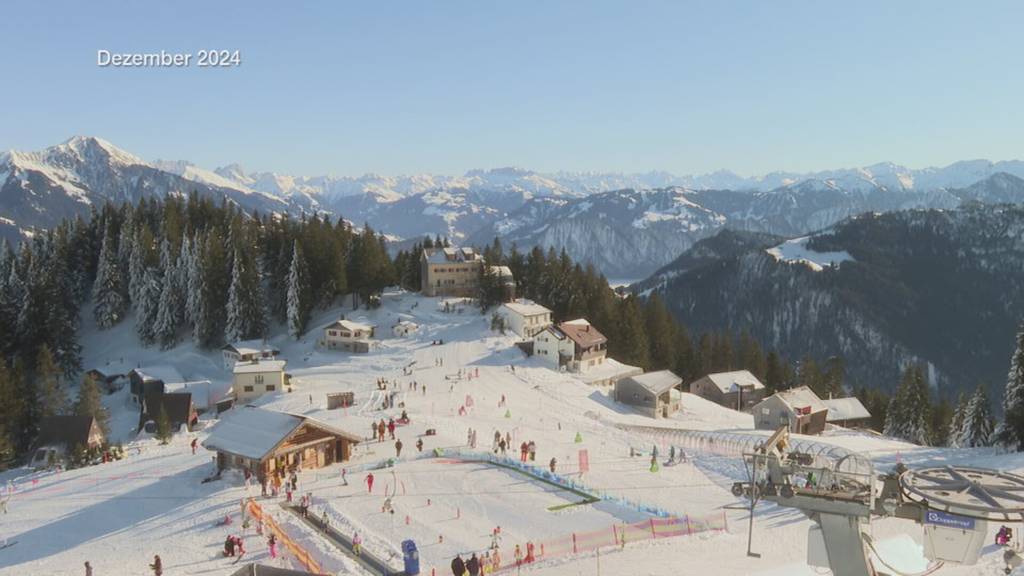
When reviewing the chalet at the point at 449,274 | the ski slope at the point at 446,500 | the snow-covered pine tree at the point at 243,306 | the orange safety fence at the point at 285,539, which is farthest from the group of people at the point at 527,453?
the chalet at the point at 449,274

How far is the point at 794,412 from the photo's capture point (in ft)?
205

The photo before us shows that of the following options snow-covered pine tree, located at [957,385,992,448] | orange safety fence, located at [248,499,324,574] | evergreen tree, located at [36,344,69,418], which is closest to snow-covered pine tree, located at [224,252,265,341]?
evergreen tree, located at [36,344,69,418]

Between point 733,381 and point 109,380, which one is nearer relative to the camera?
point 109,380

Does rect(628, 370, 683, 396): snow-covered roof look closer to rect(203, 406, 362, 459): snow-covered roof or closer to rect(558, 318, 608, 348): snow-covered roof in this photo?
rect(558, 318, 608, 348): snow-covered roof

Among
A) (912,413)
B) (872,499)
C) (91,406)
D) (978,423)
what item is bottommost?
(912,413)

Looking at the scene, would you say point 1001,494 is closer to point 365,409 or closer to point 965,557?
point 965,557

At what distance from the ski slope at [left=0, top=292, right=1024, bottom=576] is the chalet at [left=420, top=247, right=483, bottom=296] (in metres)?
36.6

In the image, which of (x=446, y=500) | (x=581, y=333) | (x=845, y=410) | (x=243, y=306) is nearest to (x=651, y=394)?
(x=581, y=333)

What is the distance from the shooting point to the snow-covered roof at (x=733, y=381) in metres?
77.2

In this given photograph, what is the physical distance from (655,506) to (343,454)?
58.1 feet

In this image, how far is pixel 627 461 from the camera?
126 ft

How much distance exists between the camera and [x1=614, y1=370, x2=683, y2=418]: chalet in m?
62.0

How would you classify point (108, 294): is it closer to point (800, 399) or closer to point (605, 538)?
point (800, 399)

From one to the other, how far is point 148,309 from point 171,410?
2633 cm
